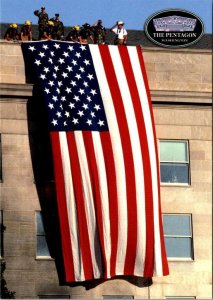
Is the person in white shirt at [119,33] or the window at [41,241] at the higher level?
the person in white shirt at [119,33]

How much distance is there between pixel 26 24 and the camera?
48938mm

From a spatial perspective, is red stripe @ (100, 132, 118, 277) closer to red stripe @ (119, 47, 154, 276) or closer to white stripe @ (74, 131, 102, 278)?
white stripe @ (74, 131, 102, 278)

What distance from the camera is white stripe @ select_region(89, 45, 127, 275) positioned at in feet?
153

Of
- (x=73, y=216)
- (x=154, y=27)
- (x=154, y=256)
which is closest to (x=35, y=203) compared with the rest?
(x=73, y=216)

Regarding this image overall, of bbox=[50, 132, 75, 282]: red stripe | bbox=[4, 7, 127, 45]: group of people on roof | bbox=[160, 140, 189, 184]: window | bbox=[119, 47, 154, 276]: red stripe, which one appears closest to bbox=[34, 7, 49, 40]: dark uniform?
bbox=[4, 7, 127, 45]: group of people on roof

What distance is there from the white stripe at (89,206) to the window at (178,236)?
3066mm

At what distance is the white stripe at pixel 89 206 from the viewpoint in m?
46.3

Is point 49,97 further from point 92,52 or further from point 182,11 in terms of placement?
point 182,11

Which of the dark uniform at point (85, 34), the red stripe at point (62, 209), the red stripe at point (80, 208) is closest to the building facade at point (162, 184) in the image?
the red stripe at point (62, 209)

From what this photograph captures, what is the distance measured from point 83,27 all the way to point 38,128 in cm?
500

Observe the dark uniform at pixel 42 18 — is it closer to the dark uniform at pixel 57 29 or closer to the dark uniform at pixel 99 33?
the dark uniform at pixel 57 29

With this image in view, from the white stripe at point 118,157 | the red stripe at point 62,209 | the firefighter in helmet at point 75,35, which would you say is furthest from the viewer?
the firefighter in helmet at point 75,35

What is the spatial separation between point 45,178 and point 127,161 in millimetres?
3209

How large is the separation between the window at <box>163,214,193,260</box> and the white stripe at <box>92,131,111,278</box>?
8.62 feet
